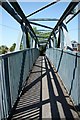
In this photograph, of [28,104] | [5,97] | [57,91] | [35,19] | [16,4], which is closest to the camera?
[5,97]

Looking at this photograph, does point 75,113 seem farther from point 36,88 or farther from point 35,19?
point 35,19

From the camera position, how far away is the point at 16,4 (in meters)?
6.51

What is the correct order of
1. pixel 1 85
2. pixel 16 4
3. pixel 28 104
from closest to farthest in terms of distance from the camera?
pixel 1 85, pixel 28 104, pixel 16 4

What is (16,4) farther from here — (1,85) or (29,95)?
(1,85)

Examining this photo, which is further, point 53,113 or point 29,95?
point 29,95

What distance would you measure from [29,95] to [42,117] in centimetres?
183

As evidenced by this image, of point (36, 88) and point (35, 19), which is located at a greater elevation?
point (35, 19)

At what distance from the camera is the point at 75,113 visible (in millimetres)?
4844

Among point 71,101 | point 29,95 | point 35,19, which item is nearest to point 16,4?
point 29,95

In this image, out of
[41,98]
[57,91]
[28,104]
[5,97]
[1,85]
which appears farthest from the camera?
[57,91]

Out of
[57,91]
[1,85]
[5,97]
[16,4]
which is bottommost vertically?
[57,91]

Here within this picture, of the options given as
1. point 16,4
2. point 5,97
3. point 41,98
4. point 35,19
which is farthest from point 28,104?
point 35,19

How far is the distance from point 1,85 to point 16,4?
3.35 metres

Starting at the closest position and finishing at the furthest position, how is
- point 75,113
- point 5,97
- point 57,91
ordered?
point 5,97 → point 75,113 → point 57,91
